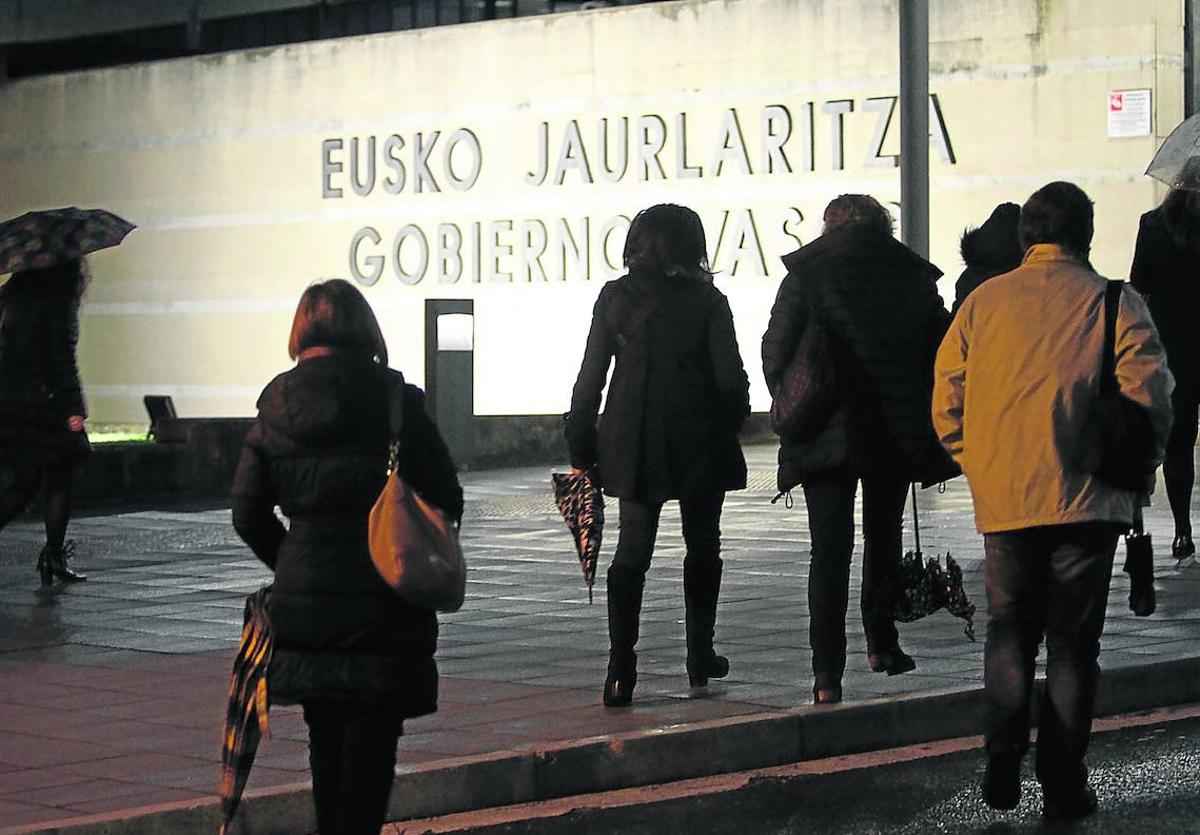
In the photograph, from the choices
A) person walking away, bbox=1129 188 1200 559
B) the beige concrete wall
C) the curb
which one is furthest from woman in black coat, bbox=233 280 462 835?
the beige concrete wall

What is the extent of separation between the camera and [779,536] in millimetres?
14617

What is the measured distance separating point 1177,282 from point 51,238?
564 cm

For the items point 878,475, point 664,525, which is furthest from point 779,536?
point 878,475

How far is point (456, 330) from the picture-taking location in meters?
20.9

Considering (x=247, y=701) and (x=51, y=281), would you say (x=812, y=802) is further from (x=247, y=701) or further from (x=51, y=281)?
(x=51, y=281)

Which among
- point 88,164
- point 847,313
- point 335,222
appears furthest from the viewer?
point 88,164

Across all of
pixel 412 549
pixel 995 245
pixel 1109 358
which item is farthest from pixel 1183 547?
pixel 412 549

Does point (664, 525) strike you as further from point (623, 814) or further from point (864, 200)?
point (623, 814)

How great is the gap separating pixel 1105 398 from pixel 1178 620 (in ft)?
12.4

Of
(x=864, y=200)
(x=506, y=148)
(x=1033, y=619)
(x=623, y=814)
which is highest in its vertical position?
(x=506, y=148)

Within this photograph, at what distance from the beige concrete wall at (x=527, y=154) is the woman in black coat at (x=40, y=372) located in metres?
13.5

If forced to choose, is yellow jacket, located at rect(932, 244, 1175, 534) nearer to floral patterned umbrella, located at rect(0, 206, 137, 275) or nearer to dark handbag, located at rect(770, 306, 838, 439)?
dark handbag, located at rect(770, 306, 838, 439)

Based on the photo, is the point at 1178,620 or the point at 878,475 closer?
the point at 878,475

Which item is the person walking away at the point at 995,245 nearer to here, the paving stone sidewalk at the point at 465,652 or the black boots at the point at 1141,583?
the black boots at the point at 1141,583
